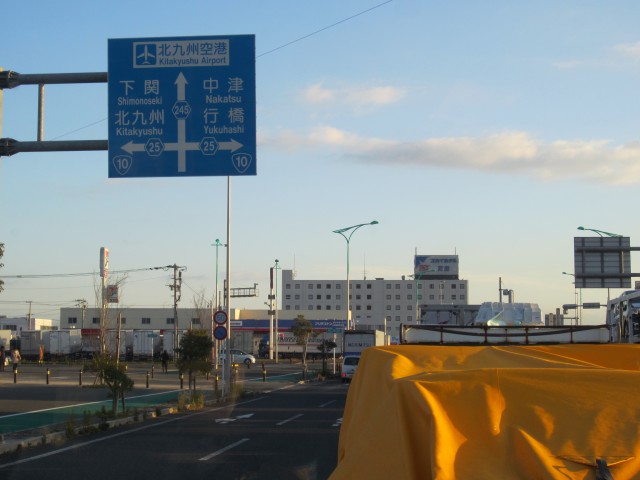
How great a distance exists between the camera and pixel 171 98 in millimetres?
13977

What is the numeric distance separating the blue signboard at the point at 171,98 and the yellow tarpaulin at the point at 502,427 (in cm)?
1089

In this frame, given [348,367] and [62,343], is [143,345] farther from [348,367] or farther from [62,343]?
[348,367]

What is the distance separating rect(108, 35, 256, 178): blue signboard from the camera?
13.9 meters

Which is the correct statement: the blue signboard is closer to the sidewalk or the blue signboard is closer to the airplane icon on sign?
the airplane icon on sign

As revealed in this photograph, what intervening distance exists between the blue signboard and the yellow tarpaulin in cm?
1089

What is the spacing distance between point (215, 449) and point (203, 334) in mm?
19255

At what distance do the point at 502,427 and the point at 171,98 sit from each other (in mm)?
11617

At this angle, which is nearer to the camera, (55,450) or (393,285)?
(55,450)

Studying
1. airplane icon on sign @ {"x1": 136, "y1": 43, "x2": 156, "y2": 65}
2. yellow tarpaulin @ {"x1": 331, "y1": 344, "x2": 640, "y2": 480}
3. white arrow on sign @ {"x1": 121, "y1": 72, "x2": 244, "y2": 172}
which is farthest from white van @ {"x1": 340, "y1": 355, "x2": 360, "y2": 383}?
yellow tarpaulin @ {"x1": 331, "y1": 344, "x2": 640, "y2": 480}

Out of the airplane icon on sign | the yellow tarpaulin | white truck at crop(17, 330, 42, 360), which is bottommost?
white truck at crop(17, 330, 42, 360)

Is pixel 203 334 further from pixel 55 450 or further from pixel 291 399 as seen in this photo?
pixel 55 450

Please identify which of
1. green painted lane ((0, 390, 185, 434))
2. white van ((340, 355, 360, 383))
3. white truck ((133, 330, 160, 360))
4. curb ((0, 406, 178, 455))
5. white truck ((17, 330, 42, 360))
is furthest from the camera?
white truck ((17, 330, 42, 360))

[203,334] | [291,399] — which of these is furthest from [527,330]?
[203,334]

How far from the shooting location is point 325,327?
96312 mm
